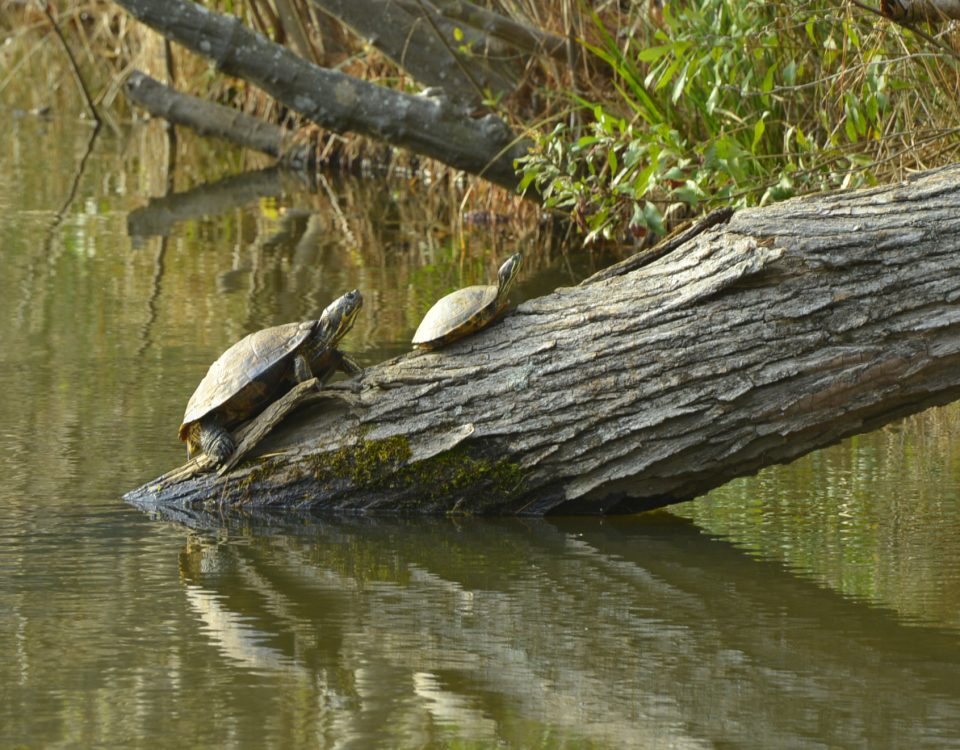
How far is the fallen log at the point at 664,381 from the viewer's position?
3738 mm

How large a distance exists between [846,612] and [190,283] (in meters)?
4.86

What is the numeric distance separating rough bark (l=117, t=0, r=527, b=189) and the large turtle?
363 centimetres

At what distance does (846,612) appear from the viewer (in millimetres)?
3256

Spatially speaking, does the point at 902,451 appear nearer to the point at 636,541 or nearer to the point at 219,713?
the point at 636,541

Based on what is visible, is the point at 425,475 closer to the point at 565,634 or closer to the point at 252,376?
the point at 252,376

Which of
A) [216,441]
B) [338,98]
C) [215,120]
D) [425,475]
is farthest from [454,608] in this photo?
[215,120]

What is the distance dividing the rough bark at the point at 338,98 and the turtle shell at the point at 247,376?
3.74 metres

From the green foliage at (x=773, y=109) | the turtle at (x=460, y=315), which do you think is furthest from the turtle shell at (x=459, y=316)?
the green foliage at (x=773, y=109)

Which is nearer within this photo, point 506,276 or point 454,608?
point 454,608

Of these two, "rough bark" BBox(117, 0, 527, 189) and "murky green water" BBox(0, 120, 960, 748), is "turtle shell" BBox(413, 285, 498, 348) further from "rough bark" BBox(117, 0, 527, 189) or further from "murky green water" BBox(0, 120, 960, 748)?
"rough bark" BBox(117, 0, 527, 189)

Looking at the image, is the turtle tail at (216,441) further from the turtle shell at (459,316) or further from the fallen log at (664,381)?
the turtle shell at (459,316)

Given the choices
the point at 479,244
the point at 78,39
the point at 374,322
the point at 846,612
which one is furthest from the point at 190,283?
the point at 78,39

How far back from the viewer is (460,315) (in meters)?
3.96

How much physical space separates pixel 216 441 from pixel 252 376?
207 mm
